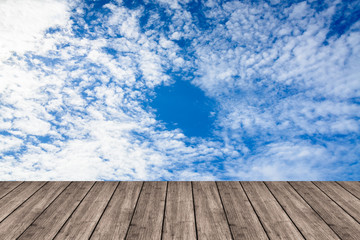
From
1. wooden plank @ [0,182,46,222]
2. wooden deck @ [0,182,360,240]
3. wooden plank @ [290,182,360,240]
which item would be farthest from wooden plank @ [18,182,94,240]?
wooden plank @ [290,182,360,240]

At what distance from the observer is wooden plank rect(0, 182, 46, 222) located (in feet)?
5.42

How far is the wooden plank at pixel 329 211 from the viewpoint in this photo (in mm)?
1464

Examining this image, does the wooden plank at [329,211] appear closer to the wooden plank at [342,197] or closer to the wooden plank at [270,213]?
the wooden plank at [342,197]

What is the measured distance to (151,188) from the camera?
1991 millimetres

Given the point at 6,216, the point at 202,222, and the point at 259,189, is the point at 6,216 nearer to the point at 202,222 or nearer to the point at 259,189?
the point at 202,222

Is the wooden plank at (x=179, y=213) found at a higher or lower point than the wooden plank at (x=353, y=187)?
lower

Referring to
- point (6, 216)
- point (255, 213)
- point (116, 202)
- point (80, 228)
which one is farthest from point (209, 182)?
point (6, 216)

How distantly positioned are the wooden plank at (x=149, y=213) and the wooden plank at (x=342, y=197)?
3.52 ft

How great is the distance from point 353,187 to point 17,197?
224 cm

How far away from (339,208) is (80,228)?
1452 mm

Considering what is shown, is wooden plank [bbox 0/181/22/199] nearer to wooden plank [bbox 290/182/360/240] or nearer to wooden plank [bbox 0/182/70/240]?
wooden plank [bbox 0/182/70/240]

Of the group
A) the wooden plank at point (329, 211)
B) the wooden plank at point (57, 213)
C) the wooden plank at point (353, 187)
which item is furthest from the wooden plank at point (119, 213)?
the wooden plank at point (353, 187)

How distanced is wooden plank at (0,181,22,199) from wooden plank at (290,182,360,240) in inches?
75.6

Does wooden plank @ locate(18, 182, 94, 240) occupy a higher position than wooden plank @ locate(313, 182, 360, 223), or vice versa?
wooden plank @ locate(313, 182, 360, 223)
